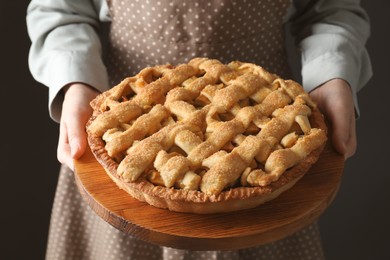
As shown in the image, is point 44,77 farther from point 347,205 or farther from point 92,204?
point 347,205

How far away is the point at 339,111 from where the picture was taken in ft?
3.14

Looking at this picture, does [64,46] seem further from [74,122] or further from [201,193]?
[201,193]

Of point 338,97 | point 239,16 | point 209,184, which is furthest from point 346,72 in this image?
point 209,184

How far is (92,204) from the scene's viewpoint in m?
0.82

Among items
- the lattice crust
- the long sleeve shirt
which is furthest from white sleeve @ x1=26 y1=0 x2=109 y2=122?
the lattice crust

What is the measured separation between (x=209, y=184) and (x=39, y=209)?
1040 mm

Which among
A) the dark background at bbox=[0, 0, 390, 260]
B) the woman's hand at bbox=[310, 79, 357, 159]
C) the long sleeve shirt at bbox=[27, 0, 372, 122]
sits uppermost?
the long sleeve shirt at bbox=[27, 0, 372, 122]

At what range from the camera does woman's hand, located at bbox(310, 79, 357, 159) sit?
0.92 metres

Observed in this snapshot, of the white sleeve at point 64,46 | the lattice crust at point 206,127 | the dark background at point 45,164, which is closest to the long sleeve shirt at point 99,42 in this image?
the white sleeve at point 64,46

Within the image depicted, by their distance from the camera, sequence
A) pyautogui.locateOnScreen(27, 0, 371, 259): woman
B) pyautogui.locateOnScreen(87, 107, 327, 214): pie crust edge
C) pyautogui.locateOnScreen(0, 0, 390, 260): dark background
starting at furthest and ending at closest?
1. pyautogui.locateOnScreen(0, 0, 390, 260): dark background
2. pyautogui.locateOnScreen(27, 0, 371, 259): woman
3. pyautogui.locateOnScreen(87, 107, 327, 214): pie crust edge

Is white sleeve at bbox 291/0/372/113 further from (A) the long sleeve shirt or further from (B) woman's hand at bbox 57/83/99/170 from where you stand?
(B) woman's hand at bbox 57/83/99/170

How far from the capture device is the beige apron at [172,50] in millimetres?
1021

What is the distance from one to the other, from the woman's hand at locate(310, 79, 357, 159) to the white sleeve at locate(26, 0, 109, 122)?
1.20 ft

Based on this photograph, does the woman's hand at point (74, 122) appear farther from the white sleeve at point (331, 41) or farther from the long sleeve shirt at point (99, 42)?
the white sleeve at point (331, 41)
